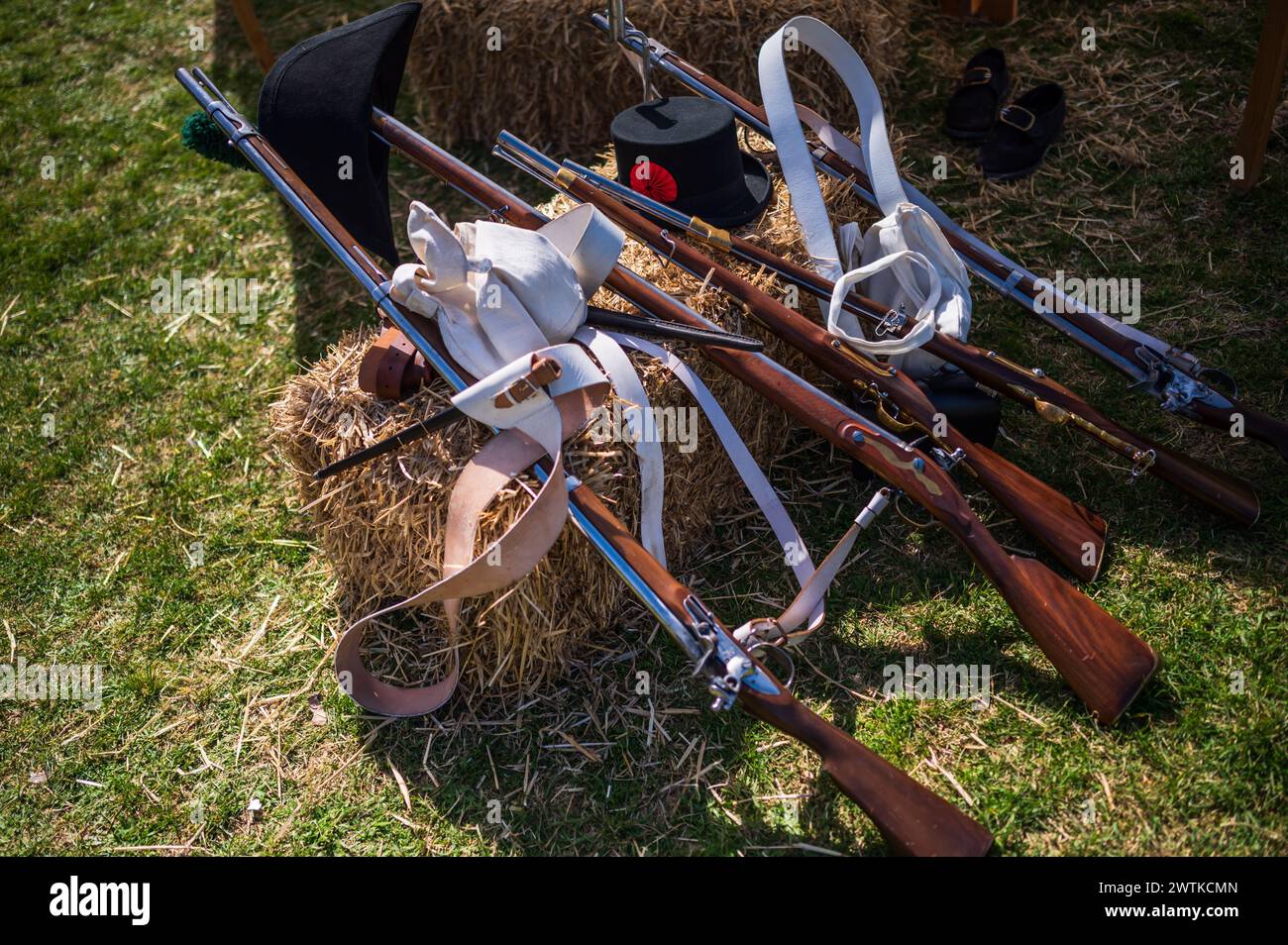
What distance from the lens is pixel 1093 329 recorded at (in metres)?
3.69

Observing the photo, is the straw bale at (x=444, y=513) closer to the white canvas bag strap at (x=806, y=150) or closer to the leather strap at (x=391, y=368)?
the leather strap at (x=391, y=368)

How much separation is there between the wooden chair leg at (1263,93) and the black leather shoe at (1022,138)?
886 mm

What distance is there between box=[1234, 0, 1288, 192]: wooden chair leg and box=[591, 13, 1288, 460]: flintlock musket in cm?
170

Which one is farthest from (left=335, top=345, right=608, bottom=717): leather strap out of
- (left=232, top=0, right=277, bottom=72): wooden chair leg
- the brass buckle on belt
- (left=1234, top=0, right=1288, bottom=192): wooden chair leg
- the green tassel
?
(left=232, top=0, right=277, bottom=72): wooden chair leg

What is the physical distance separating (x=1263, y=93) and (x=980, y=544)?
3018mm

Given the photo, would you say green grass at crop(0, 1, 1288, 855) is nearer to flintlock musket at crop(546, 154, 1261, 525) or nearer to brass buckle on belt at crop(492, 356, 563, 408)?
flintlock musket at crop(546, 154, 1261, 525)

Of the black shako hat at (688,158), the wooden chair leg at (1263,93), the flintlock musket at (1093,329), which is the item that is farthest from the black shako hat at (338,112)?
the wooden chair leg at (1263,93)

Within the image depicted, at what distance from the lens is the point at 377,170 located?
403 cm

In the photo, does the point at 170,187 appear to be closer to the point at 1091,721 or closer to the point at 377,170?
the point at 377,170

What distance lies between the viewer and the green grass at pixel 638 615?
3.09 metres

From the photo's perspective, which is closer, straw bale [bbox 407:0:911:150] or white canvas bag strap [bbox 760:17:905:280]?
white canvas bag strap [bbox 760:17:905:280]

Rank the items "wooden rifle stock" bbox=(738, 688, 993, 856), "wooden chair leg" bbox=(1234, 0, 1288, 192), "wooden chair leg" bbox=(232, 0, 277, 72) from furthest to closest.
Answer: "wooden chair leg" bbox=(232, 0, 277, 72) → "wooden chair leg" bbox=(1234, 0, 1288, 192) → "wooden rifle stock" bbox=(738, 688, 993, 856)

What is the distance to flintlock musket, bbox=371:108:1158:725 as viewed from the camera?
3.04 metres

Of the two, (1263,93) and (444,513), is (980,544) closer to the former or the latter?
(444,513)
